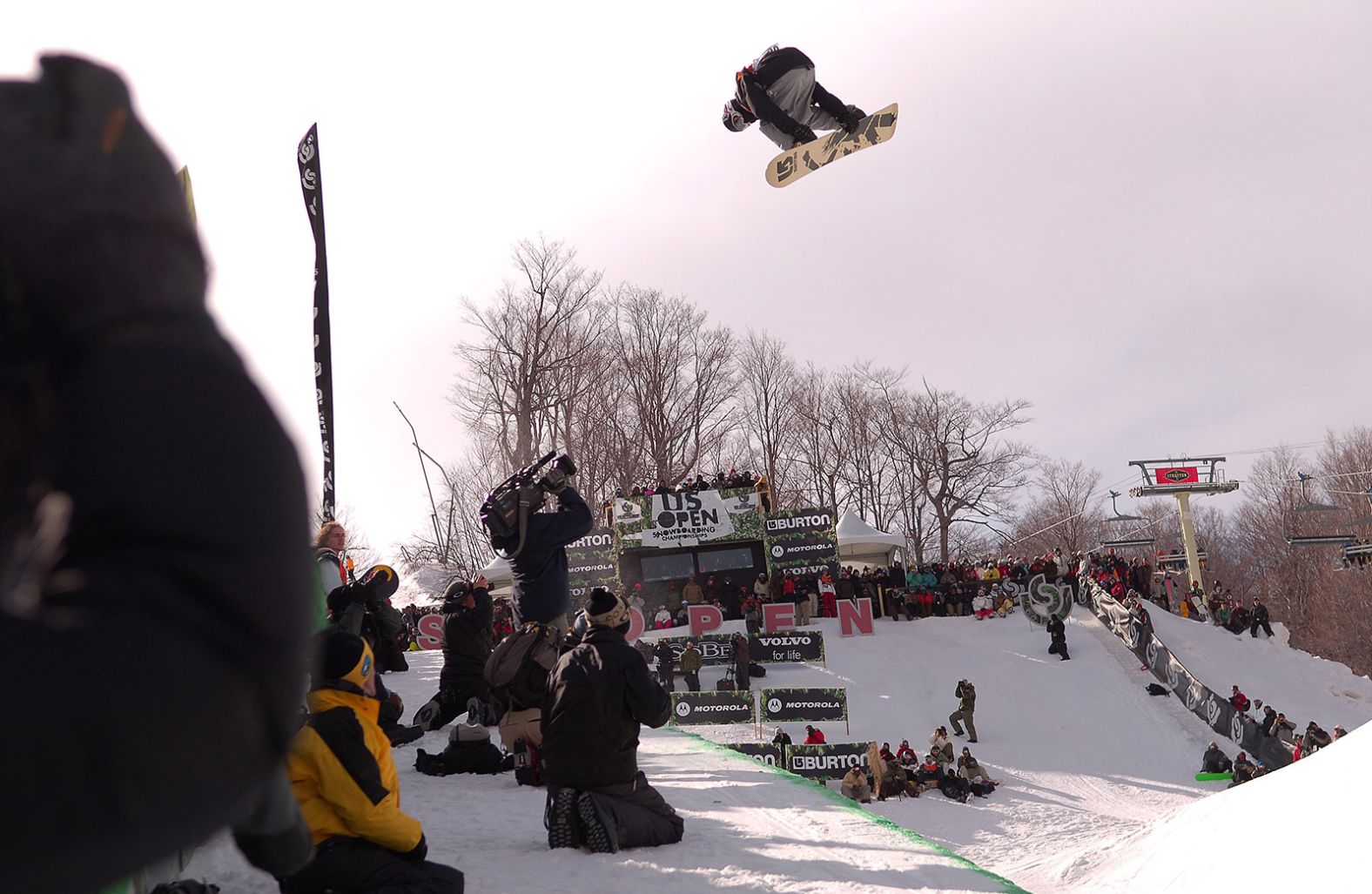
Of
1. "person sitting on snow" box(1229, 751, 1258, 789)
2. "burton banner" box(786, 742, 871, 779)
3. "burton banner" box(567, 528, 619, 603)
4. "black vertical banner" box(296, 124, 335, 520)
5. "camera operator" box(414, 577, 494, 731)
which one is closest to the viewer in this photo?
"camera operator" box(414, 577, 494, 731)

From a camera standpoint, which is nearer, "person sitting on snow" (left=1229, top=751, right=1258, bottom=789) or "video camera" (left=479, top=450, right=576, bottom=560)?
"video camera" (left=479, top=450, right=576, bottom=560)

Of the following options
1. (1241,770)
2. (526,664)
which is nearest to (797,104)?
(526,664)

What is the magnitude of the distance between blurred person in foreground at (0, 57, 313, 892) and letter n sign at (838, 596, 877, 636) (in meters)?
25.1

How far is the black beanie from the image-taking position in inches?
162

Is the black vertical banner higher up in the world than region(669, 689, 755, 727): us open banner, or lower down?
higher up

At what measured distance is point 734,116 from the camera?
732 cm

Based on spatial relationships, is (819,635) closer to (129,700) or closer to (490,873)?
(490,873)

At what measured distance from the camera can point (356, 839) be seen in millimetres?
4070

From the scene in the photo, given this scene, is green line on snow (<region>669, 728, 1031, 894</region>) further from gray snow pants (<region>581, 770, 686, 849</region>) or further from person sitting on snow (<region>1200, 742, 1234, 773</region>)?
person sitting on snow (<region>1200, 742, 1234, 773</region>)

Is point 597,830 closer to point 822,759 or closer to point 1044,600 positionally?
point 822,759

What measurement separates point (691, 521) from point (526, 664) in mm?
19719

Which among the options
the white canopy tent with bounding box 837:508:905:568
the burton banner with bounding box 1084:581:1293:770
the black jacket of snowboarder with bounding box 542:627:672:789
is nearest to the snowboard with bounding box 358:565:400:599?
the black jacket of snowboarder with bounding box 542:627:672:789

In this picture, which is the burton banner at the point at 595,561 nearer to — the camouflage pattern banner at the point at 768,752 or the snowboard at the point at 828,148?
the camouflage pattern banner at the point at 768,752

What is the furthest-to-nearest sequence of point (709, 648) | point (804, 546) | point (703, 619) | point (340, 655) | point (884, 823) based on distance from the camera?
1. point (804, 546)
2. point (703, 619)
3. point (709, 648)
4. point (884, 823)
5. point (340, 655)
